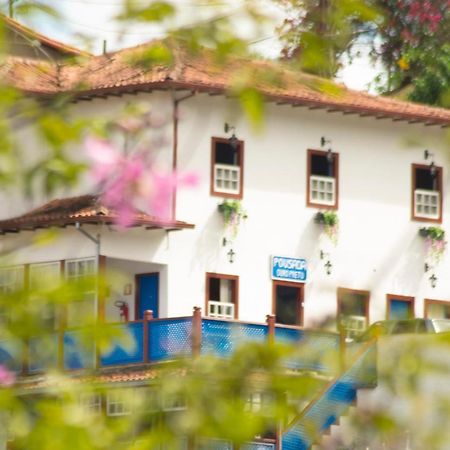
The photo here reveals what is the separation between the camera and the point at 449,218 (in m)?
42.3

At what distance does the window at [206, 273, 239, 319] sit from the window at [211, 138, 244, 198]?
4.49ft

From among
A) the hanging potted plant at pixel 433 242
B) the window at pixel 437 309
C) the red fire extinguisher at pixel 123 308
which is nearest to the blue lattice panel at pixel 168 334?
the red fire extinguisher at pixel 123 308

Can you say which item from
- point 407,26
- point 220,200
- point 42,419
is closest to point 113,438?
point 42,419

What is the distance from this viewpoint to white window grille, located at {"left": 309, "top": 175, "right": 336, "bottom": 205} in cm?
4056

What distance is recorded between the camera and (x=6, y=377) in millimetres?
5527

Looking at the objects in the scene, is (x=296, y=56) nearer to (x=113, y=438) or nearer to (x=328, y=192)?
(x=113, y=438)

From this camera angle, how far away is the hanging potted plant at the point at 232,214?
39.1m

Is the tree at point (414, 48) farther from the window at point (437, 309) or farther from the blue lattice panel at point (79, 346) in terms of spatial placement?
the blue lattice panel at point (79, 346)

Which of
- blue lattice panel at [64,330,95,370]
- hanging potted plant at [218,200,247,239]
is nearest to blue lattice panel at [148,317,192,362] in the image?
hanging potted plant at [218,200,247,239]

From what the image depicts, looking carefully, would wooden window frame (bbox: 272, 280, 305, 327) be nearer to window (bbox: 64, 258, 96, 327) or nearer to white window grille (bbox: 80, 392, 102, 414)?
white window grille (bbox: 80, 392, 102, 414)

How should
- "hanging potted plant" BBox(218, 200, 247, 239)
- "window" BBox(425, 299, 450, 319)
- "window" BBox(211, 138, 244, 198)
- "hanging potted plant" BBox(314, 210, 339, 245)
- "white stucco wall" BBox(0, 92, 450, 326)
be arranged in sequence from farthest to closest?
"window" BBox(425, 299, 450, 319) < "hanging potted plant" BBox(314, 210, 339, 245) < "window" BBox(211, 138, 244, 198) < "hanging potted plant" BBox(218, 200, 247, 239) < "white stucco wall" BBox(0, 92, 450, 326)

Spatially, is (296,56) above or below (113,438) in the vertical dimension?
above

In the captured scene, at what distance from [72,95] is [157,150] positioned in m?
0.34

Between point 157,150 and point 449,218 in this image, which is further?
point 449,218
